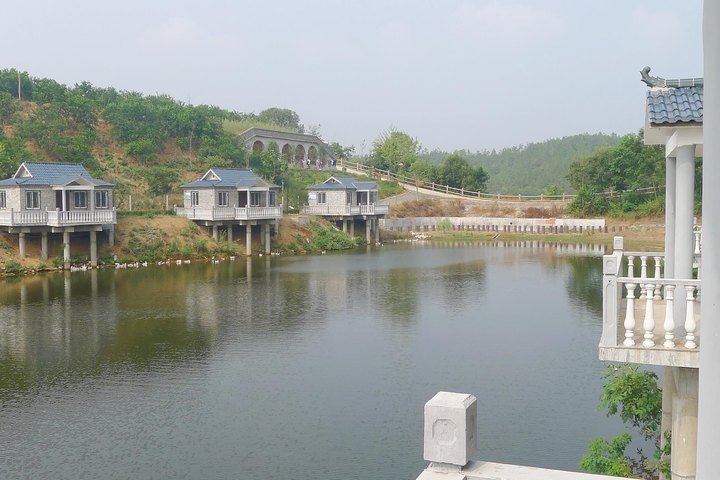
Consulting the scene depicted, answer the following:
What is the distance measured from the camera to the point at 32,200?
113 ft

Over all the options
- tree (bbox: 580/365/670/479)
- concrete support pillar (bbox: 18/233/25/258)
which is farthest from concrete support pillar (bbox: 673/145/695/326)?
concrete support pillar (bbox: 18/233/25/258)

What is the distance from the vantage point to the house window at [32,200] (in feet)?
112

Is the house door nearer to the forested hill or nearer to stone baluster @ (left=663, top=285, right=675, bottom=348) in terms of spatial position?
stone baluster @ (left=663, top=285, right=675, bottom=348)

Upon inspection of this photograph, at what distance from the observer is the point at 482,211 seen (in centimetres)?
6084

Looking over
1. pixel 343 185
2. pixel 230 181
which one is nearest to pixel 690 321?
pixel 230 181

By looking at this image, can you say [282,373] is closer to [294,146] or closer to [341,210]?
[341,210]

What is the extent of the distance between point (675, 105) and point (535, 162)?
11012 centimetres

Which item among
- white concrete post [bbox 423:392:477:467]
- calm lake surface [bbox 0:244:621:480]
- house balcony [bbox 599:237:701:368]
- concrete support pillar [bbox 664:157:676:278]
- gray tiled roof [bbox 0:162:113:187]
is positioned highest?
gray tiled roof [bbox 0:162:113:187]

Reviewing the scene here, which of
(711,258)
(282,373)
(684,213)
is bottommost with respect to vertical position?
(282,373)

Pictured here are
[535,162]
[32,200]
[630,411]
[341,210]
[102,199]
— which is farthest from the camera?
[535,162]

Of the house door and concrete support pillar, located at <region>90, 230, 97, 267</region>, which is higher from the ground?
the house door

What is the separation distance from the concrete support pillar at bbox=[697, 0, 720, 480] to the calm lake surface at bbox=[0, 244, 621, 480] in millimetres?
7989

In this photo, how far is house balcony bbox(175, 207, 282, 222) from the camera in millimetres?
40438

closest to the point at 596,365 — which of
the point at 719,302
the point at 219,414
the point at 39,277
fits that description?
the point at 219,414
